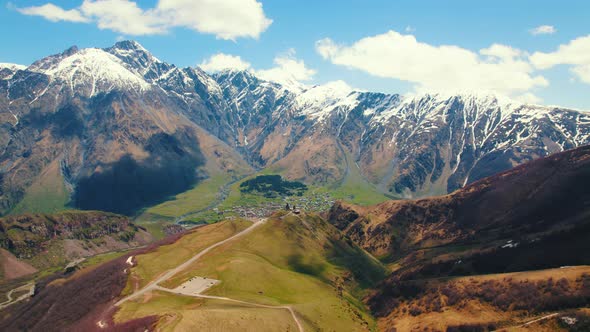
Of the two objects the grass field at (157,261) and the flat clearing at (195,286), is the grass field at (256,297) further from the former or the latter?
the flat clearing at (195,286)

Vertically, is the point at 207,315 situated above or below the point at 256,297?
above

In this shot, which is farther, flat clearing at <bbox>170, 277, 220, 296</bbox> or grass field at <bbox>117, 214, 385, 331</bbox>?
flat clearing at <bbox>170, 277, 220, 296</bbox>

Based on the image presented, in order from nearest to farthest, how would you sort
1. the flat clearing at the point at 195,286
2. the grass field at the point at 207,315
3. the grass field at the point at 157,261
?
the grass field at the point at 207,315 → the flat clearing at the point at 195,286 → the grass field at the point at 157,261

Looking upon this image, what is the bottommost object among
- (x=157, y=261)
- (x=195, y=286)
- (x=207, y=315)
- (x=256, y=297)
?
(x=256, y=297)

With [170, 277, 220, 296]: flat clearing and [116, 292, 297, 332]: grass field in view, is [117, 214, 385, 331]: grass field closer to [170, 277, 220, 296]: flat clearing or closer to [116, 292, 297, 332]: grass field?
[116, 292, 297, 332]: grass field

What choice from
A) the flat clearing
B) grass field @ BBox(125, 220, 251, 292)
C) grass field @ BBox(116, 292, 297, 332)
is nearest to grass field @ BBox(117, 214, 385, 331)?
grass field @ BBox(116, 292, 297, 332)

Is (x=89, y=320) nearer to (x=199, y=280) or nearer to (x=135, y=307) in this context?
(x=135, y=307)

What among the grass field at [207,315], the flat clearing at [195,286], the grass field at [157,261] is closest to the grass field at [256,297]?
the grass field at [207,315]

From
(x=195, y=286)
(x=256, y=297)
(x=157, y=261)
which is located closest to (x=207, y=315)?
(x=256, y=297)

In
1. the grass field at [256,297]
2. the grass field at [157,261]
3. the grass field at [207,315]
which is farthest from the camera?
the grass field at [157,261]

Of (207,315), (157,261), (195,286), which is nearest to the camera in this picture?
(207,315)

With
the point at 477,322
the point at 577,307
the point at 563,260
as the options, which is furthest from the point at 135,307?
the point at 563,260

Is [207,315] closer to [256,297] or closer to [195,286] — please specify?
[256,297]
